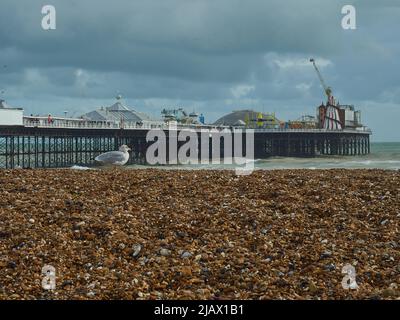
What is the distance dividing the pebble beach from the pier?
1707 inches

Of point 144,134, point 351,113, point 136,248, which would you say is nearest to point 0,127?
point 144,134

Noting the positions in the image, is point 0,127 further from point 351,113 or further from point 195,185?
point 351,113

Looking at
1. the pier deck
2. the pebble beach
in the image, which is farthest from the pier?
the pebble beach

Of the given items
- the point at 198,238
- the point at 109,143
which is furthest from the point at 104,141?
the point at 198,238

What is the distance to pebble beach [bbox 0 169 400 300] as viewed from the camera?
29.6 ft

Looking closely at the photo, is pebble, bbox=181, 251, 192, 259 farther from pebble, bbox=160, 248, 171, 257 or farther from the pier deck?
the pier deck

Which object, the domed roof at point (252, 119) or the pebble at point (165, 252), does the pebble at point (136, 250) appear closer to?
the pebble at point (165, 252)

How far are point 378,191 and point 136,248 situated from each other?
21.4ft

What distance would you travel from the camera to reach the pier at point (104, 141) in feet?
203

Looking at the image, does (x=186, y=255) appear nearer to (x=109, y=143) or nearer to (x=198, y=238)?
(x=198, y=238)

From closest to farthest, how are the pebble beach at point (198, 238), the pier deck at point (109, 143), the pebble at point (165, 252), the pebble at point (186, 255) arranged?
the pebble beach at point (198, 238), the pebble at point (186, 255), the pebble at point (165, 252), the pier deck at point (109, 143)

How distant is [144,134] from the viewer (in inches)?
3039

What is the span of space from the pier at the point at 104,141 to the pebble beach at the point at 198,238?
43358 millimetres

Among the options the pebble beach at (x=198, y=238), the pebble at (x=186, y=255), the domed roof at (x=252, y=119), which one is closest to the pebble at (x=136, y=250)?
the pebble beach at (x=198, y=238)
